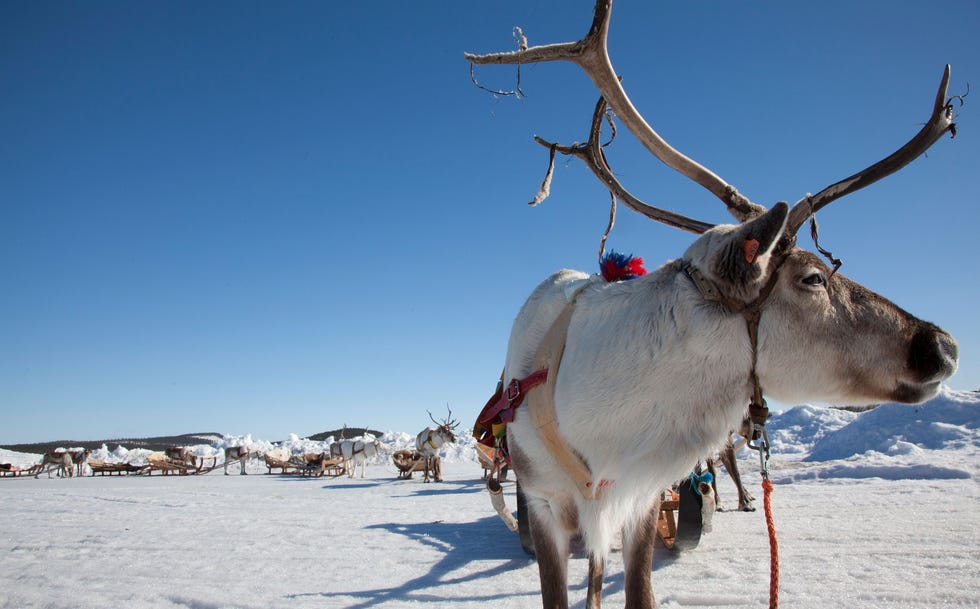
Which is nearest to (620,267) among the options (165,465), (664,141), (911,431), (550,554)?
(664,141)

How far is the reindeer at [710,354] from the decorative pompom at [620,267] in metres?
0.31

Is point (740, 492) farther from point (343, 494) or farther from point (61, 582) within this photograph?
point (343, 494)

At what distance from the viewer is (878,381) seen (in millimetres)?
1650

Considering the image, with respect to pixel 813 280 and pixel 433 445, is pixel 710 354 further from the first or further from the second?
pixel 433 445

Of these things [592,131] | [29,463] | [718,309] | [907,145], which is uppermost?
[592,131]

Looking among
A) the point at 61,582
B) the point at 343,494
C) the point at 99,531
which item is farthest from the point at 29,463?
the point at 61,582

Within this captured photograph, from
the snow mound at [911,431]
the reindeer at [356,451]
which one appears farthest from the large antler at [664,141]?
the reindeer at [356,451]

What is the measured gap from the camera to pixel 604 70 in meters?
2.53

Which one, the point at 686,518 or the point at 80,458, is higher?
the point at 686,518

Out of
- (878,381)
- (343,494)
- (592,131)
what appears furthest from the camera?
(343,494)

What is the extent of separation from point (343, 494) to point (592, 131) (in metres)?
11.6

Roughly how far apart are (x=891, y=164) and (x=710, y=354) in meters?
1.00

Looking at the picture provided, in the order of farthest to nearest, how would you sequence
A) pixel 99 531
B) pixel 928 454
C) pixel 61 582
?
pixel 928 454
pixel 99 531
pixel 61 582

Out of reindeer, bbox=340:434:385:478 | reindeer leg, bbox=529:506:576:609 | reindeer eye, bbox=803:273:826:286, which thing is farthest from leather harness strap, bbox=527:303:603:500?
reindeer, bbox=340:434:385:478
